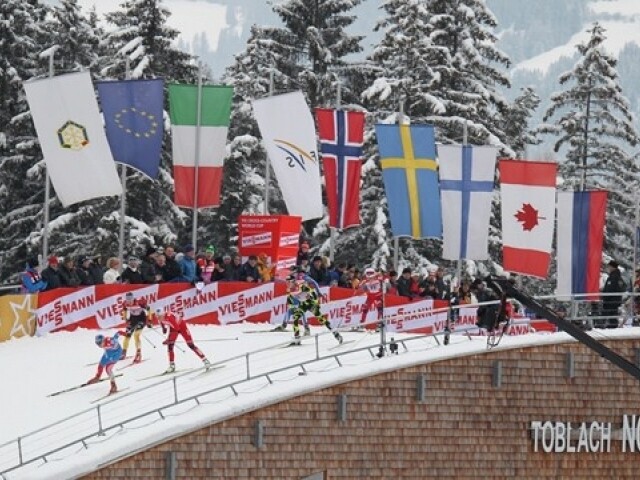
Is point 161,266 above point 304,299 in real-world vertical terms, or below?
above

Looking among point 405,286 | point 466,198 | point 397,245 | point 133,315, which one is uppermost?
point 466,198

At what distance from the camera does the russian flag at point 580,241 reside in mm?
29797

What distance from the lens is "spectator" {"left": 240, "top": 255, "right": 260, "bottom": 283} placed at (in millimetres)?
29994

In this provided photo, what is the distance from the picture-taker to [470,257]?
30812 millimetres

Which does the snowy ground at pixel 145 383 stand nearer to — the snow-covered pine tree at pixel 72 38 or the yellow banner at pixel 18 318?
the yellow banner at pixel 18 318

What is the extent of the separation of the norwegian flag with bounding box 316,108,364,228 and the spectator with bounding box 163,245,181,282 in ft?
14.5

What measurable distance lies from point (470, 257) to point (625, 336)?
6173 mm

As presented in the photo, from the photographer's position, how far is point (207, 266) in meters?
29.8

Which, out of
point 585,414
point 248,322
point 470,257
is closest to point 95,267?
point 248,322

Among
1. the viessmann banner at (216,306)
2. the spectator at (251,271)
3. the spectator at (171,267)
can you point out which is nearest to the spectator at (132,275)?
the viessmann banner at (216,306)

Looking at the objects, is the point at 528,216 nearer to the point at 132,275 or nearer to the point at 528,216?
the point at 528,216

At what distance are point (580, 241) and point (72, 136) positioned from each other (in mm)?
10345

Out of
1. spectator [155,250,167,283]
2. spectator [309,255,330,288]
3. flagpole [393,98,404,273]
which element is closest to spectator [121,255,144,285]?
spectator [155,250,167,283]

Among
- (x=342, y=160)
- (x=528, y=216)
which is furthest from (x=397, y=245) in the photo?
(x=528, y=216)
